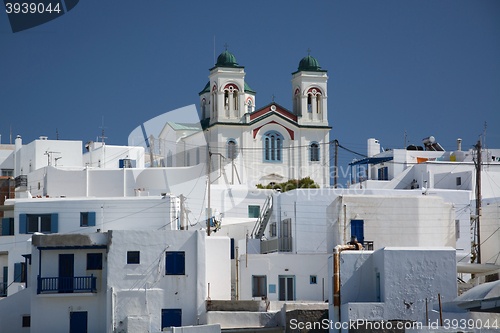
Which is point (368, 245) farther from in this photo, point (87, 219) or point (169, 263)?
point (87, 219)

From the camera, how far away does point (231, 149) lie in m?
73.1

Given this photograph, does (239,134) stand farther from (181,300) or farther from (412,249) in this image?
(412,249)

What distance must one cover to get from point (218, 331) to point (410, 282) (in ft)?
27.8

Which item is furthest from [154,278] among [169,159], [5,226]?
[169,159]

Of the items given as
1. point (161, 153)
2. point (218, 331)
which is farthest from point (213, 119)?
point (218, 331)

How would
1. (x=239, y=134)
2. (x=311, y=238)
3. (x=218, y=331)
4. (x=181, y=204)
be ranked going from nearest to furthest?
(x=218, y=331), (x=311, y=238), (x=181, y=204), (x=239, y=134)

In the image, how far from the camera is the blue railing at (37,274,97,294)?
3609 cm

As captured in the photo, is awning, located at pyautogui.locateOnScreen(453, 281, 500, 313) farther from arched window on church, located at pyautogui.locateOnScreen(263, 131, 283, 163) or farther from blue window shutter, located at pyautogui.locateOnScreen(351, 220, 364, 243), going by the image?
arched window on church, located at pyautogui.locateOnScreen(263, 131, 283, 163)

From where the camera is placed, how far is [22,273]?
140 ft

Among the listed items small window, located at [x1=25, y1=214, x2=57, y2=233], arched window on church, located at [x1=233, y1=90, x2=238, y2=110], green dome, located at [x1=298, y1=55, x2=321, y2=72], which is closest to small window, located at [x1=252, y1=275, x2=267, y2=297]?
small window, located at [x1=25, y1=214, x2=57, y2=233]

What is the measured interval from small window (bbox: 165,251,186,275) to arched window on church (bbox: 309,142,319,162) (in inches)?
1578

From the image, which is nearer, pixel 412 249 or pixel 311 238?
pixel 412 249

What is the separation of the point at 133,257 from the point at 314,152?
4135 cm

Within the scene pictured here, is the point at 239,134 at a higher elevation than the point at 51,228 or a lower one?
higher
